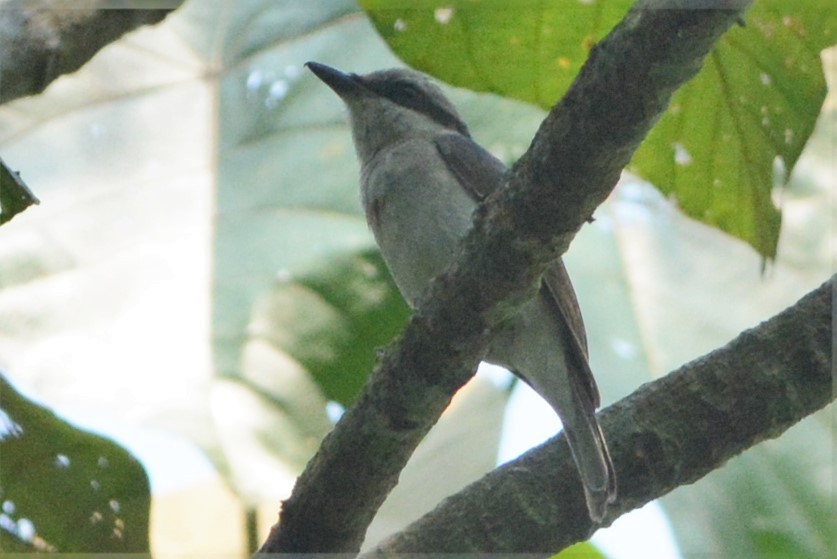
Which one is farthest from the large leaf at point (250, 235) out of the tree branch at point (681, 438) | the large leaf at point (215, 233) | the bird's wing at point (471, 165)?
the tree branch at point (681, 438)

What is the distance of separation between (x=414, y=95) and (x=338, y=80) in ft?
1.08

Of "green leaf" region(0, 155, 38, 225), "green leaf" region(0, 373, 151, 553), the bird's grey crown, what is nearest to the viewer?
"green leaf" region(0, 155, 38, 225)

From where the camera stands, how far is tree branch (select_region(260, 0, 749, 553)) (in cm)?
176

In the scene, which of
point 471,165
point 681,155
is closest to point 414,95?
point 471,165

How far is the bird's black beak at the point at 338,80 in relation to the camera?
3.90m

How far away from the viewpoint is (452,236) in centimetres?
323

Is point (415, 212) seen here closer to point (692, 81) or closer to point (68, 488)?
point (692, 81)

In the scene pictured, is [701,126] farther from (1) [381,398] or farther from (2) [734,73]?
(1) [381,398]

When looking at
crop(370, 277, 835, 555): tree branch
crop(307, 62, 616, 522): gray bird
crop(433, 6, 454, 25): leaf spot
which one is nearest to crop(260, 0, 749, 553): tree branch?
crop(370, 277, 835, 555): tree branch

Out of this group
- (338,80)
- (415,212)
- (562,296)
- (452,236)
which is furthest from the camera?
(338,80)

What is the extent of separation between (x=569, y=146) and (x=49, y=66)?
1340 mm

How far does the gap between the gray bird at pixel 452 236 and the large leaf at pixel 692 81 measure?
41 cm

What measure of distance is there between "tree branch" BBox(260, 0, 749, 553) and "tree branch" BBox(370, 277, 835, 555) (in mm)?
258

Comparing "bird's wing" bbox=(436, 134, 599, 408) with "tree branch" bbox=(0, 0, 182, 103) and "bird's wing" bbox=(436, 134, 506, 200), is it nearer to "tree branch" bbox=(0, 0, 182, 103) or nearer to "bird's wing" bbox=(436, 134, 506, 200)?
"bird's wing" bbox=(436, 134, 506, 200)
